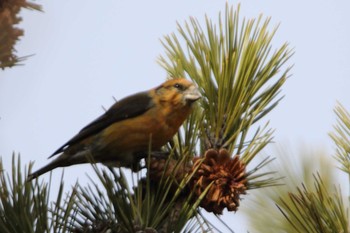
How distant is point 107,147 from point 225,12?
3.11ft

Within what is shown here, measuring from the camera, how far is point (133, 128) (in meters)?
2.87

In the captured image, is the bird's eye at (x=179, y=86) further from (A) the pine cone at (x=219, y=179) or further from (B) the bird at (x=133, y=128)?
(A) the pine cone at (x=219, y=179)

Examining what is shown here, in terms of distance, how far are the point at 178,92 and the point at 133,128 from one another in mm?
424

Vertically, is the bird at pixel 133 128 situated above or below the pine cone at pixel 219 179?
above

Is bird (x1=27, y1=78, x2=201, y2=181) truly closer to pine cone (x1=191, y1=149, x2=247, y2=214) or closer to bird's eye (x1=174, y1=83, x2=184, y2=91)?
bird's eye (x1=174, y1=83, x2=184, y2=91)

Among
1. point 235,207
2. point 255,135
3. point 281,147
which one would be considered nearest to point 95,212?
point 235,207

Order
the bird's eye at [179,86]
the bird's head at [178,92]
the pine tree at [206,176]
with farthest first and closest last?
the bird's eye at [179,86] → the bird's head at [178,92] → the pine tree at [206,176]

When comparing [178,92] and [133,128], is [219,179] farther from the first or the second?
[133,128]

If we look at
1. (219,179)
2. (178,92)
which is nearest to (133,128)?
(178,92)

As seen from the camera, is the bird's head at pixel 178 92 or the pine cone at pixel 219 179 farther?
the bird's head at pixel 178 92

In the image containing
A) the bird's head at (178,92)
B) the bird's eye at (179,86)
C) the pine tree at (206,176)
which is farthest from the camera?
the bird's eye at (179,86)

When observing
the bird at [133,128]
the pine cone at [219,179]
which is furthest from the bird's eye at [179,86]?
the pine cone at [219,179]

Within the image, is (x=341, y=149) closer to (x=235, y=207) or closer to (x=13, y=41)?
(x=235, y=207)

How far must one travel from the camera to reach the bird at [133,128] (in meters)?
2.48
